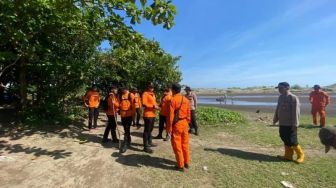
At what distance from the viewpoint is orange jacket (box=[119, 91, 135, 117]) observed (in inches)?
371

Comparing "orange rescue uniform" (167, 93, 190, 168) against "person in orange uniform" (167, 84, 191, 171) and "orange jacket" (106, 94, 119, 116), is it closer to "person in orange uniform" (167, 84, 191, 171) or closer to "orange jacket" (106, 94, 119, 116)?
"person in orange uniform" (167, 84, 191, 171)

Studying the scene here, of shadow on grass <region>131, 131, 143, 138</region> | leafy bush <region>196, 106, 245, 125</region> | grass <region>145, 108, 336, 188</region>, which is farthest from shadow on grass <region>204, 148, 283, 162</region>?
leafy bush <region>196, 106, 245, 125</region>

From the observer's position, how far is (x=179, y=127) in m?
7.92

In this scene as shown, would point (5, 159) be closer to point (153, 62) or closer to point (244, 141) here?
point (244, 141)

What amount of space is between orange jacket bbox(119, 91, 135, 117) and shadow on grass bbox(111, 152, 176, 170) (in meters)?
1.17

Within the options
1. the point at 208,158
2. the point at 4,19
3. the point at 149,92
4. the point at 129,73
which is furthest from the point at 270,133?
the point at 4,19

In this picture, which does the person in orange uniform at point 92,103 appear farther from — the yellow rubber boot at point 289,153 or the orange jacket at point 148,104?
the yellow rubber boot at point 289,153

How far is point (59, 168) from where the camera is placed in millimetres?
7875

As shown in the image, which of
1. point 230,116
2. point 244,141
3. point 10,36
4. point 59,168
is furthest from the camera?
point 230,116

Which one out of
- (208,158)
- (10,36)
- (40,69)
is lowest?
(208,158)

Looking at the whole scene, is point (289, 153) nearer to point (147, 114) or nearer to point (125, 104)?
point (147, 114)

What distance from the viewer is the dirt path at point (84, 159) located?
727 centimetres

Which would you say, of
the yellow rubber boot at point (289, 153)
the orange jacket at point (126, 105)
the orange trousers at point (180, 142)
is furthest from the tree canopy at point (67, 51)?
the yellow rubber boot at point (289, 153)

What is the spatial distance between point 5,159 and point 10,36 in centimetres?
328
